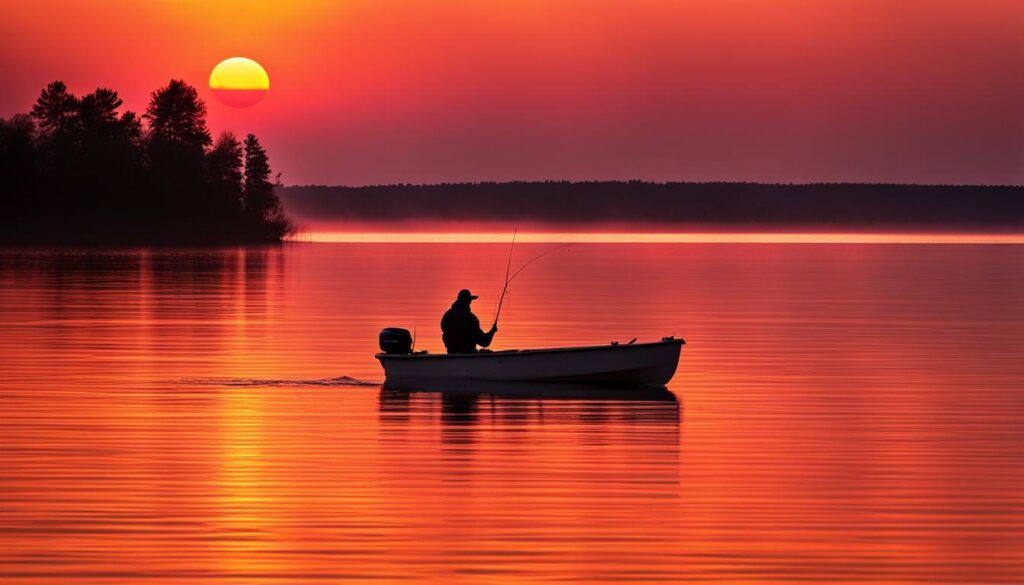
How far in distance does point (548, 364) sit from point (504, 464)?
1065 centimetres

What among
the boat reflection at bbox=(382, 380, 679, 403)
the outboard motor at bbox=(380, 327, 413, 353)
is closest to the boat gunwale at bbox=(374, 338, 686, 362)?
the outboard motor at bbox=(380, 327, 413, 353)

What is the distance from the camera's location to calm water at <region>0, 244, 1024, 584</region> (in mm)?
16906

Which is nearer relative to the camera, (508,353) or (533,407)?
(533,407)

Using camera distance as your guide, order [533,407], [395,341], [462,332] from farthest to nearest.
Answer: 1. [395,341]
2. [462,332]
3. [533,407]

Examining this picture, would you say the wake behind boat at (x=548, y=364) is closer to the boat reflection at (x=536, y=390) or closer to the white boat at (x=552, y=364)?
the white boat at (x=552, y=364)

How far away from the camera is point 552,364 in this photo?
1341 inches

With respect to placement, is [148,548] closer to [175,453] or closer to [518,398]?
[175,453]

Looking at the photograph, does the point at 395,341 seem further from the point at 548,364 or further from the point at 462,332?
the point at 548,364

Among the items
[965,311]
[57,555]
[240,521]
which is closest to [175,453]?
[240,521]

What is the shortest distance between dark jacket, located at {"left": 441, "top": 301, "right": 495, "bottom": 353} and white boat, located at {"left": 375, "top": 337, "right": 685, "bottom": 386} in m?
0.31

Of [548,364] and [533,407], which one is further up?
[548,364]

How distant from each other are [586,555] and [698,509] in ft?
10.3

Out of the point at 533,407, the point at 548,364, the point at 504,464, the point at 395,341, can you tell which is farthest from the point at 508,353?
the point at 504,464

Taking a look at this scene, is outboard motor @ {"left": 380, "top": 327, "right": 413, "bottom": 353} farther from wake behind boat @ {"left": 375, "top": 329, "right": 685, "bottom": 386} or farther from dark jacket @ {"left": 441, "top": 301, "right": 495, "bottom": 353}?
dark jacket @ {"left": 441, "top": 301, "right": 495, "bottom": 353}
